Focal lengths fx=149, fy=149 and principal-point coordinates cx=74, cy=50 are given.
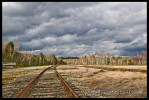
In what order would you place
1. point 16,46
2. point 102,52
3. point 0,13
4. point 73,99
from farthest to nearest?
point 102,52
point 16,46
point 0,13
point 73,99

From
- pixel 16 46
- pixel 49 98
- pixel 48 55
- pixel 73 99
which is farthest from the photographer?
pixel 48 55

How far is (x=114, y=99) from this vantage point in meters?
6.18

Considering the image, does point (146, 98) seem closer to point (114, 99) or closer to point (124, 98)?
point (124, 98)

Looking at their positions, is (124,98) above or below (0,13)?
below

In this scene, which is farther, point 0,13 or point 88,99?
point 0,13

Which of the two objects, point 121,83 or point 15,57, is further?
point 15,57

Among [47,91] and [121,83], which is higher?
[47,91]

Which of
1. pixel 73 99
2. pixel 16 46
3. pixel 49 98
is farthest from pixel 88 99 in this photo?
pixel 16 46

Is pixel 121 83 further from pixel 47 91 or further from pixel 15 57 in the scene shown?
pixel 15 57

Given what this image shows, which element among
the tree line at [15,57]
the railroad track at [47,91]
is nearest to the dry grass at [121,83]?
the railroad track at [47,91]

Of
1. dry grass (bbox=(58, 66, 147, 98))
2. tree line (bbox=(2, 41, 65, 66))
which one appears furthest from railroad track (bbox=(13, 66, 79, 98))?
tree line (bbox=(2, 41, 65, 66))

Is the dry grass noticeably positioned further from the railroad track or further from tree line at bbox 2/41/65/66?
tree line at bbox 2/41/65/66

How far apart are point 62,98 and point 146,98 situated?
3609 mm

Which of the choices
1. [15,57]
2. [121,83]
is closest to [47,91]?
[121,83]
